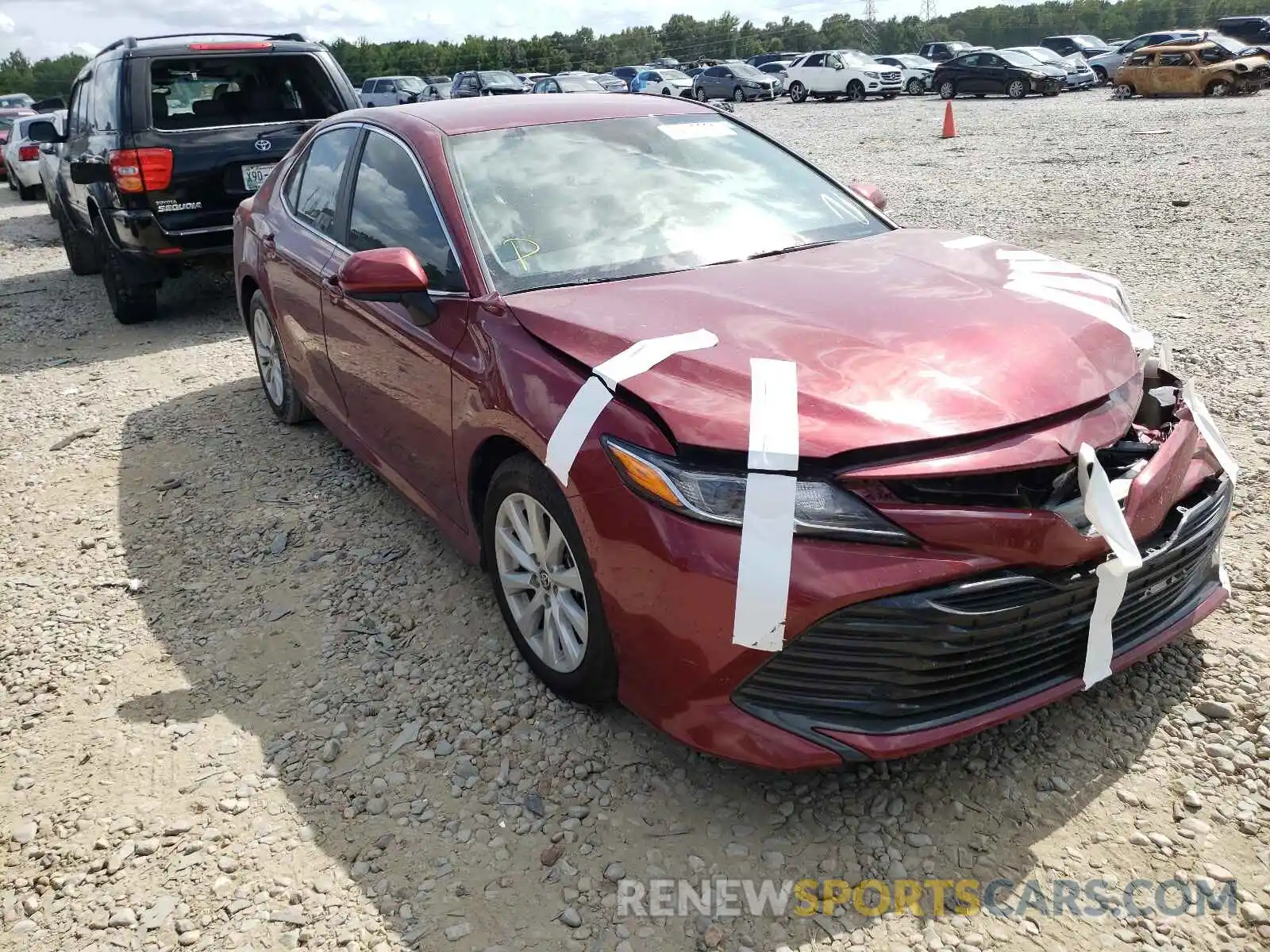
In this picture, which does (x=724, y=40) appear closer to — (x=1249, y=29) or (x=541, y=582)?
(x=1249, y=29)

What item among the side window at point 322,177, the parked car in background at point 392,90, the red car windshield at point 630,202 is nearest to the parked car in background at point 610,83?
the parked car in background at point 392,90

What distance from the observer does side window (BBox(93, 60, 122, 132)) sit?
7.22 metres

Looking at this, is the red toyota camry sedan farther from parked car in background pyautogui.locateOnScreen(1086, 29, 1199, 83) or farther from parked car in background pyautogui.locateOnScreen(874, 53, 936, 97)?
parked car in background pyautogui.locateOnScreen(874, 53, 936, 97)

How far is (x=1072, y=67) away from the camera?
94.6ft

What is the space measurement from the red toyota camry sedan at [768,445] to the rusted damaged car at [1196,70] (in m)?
24.6

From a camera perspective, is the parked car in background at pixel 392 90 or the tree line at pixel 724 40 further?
the tree line at pixel 724 40

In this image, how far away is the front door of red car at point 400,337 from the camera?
3.24m

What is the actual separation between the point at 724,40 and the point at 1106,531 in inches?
3356

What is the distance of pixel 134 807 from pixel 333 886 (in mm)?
743

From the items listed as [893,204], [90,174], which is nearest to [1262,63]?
[893,204]

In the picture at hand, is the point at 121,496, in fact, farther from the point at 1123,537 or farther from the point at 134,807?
the point at 1123,537

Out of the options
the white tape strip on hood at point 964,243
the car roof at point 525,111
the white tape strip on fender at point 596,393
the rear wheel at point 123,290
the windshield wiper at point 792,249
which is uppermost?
the car roof at point 525,111

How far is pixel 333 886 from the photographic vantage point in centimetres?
247

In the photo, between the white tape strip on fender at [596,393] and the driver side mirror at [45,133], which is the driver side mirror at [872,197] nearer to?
the white tape strip on fender at [596,393]
